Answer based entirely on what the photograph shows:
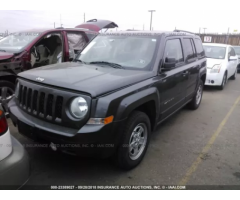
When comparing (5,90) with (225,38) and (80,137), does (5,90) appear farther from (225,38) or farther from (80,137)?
(225,38)

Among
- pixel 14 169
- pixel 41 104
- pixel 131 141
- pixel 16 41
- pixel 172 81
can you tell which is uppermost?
pixel 16 41

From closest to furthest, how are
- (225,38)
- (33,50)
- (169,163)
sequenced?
(169,163) < (33,50) < (225,38)

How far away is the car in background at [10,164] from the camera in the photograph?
1.95 metres

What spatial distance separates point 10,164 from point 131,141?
4.97 feet

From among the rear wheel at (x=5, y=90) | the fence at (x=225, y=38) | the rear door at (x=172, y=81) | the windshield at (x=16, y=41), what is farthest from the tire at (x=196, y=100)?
the fence at (x=225, y=38)

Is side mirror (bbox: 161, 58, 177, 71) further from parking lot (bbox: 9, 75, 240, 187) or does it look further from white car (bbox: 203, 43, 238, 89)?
white car (bbox: 203, 43, 238, 89)

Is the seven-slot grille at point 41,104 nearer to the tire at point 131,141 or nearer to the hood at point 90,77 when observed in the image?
the hood at point 90,77

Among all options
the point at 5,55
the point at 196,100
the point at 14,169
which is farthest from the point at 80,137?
the point at 196,100

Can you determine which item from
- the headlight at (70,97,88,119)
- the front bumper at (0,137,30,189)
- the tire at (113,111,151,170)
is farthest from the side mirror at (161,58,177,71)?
the front bumper at (0,137,30,189)

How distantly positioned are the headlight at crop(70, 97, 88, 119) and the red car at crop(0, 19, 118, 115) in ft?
8.83

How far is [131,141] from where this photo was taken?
9.81ft

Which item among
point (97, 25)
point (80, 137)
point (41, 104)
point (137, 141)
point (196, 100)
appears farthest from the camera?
point (97, 25)

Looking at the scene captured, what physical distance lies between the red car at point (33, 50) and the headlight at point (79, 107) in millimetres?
2691

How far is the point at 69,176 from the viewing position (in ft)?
9.66
